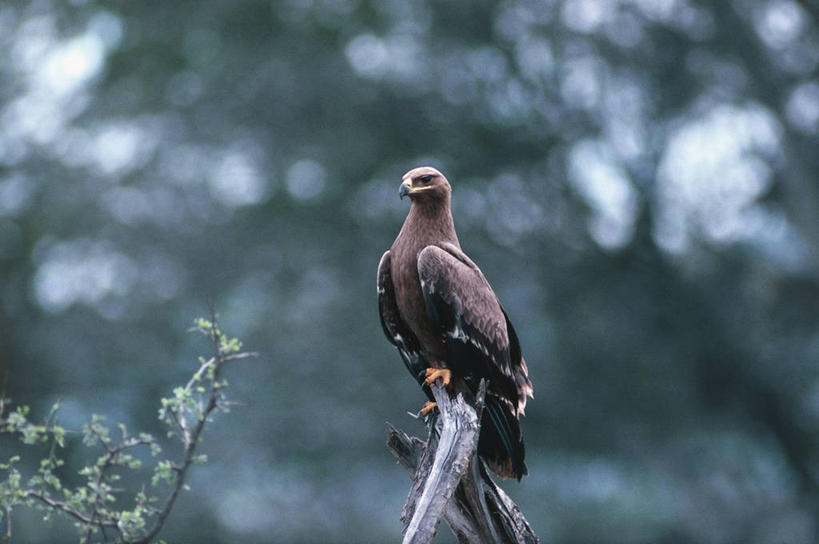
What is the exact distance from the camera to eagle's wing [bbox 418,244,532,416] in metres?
6.30

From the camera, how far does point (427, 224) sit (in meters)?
6.56

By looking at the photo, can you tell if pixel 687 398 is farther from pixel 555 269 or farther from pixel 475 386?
pixel 475 386

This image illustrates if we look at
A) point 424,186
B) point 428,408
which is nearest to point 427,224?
point 424,186

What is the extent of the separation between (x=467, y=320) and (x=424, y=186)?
30.8 inches

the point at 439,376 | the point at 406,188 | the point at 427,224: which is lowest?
the point at 439,376

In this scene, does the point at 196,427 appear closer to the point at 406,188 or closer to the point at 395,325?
the point at 395,325

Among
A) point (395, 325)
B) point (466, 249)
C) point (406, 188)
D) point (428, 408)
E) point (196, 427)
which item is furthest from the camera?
point (466, 249)

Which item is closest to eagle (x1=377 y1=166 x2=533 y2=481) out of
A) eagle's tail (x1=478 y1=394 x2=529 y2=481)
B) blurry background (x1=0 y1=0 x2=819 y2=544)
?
eagle's tail (x1=478 y1=394 x2=529 y2=481)

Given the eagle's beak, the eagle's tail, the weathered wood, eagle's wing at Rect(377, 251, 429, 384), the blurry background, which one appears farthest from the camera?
the blurry background

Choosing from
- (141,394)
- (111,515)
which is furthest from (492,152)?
(111,515)

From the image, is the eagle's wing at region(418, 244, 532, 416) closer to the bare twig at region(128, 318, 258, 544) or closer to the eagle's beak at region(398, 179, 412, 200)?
the eagle's beak at region(398, 179, 412, 200)

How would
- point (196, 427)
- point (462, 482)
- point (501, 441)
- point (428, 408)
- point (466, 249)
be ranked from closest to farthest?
point (196, 427) → point (462, 482) → point (501, 441) → point (428, 408) → point (466, 249)

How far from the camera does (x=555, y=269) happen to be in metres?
19.3

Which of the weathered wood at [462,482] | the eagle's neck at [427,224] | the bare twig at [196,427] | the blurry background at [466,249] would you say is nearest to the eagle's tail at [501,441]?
the weathered wood at [462,482]
